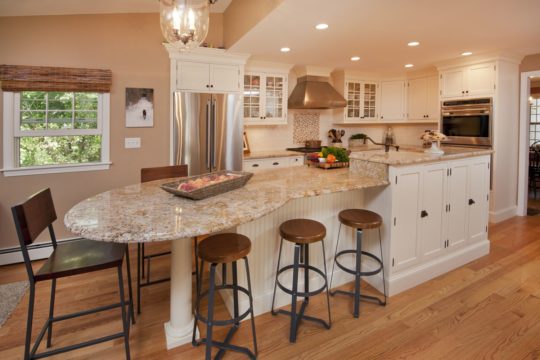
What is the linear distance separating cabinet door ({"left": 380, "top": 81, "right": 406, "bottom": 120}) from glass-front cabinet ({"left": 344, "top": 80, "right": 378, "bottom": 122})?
0.15 metres

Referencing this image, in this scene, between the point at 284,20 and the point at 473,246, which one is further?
Answer: the point at 473,246

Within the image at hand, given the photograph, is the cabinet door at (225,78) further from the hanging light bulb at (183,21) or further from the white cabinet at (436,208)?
the white cabinet at (436,208)

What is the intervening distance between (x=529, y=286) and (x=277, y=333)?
230 centimetres

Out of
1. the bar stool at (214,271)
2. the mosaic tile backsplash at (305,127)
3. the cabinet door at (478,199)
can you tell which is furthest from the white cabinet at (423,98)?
the bar stool at (214,271)

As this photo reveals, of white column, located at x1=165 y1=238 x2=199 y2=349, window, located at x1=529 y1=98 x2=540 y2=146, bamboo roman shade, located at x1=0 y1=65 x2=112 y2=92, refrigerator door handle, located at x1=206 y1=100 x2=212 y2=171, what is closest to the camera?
white column, located at x1=165 y1=238 x2=199 y2=349

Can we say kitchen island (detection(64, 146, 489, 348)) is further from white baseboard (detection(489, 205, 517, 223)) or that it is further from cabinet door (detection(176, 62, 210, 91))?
cabinet door (detection(176, 62, 210, 91))

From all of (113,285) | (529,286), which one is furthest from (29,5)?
(529,286)

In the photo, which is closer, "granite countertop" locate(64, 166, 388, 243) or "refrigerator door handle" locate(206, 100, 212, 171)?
"granite countertop" locate(64, 166, 388, 243)

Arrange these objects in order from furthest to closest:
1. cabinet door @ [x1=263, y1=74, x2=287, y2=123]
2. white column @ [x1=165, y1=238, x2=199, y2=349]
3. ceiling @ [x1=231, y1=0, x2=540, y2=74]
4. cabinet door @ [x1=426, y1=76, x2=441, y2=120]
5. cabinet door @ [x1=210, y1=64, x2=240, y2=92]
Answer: cabinet door @ [x1=426, y1=76, x2=441, y2=120]
cabinet door @ [x1=263, y1=74, x2=287, y2=123]
cabinet door @ [x1=210, y1=64, x2=240, y2=92]
ceiling @ [x1=231, y1=0, x2=540, y2=74]
white column @ [x1=165, y1=238, x2=199, y2=349]

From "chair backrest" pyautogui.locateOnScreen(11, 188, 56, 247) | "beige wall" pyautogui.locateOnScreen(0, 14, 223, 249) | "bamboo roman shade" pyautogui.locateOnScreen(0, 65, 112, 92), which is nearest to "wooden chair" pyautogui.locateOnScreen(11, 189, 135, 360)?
"chair backrest" pyautogui.locateOnScreen(11, 188, 56, 247)

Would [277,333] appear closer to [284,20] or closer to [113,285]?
[113,285]

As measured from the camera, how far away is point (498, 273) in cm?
300

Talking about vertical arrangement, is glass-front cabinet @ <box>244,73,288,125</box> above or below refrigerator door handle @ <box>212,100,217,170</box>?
above

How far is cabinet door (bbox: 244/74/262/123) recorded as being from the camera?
15.5ft
